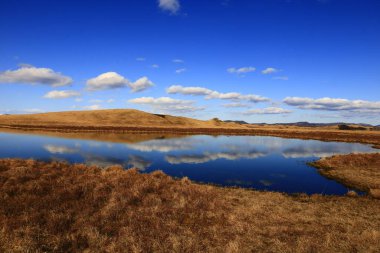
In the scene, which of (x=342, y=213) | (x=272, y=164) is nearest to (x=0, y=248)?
(x=342, y=213)

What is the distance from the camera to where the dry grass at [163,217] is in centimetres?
1116

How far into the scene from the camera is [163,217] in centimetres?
1410

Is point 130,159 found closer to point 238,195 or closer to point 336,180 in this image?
point 238,195

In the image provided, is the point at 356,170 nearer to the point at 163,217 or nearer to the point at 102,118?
the point at 163,217

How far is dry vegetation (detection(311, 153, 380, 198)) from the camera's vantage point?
80.0 feet

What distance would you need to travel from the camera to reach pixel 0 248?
394 inches

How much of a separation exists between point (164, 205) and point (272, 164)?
23.5 m

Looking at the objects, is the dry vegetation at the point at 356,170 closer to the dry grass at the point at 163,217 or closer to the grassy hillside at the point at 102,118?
the dry grass at the point at 163,217

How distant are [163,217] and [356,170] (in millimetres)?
25086

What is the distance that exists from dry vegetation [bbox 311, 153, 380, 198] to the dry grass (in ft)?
20.9

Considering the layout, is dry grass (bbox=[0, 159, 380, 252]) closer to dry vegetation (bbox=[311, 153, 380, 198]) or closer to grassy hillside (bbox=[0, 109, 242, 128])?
dry vegetation (bbox=[311, 153, 380, 198])

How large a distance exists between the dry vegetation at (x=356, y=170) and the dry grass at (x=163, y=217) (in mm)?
6357

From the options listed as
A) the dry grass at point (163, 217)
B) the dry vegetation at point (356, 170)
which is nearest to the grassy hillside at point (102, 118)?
the dry vegetation at point (356, 170)

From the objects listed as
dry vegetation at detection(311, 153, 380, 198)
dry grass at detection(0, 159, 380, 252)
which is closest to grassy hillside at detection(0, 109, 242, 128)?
dry vegetation at detection(311, 153, 380, 198)
